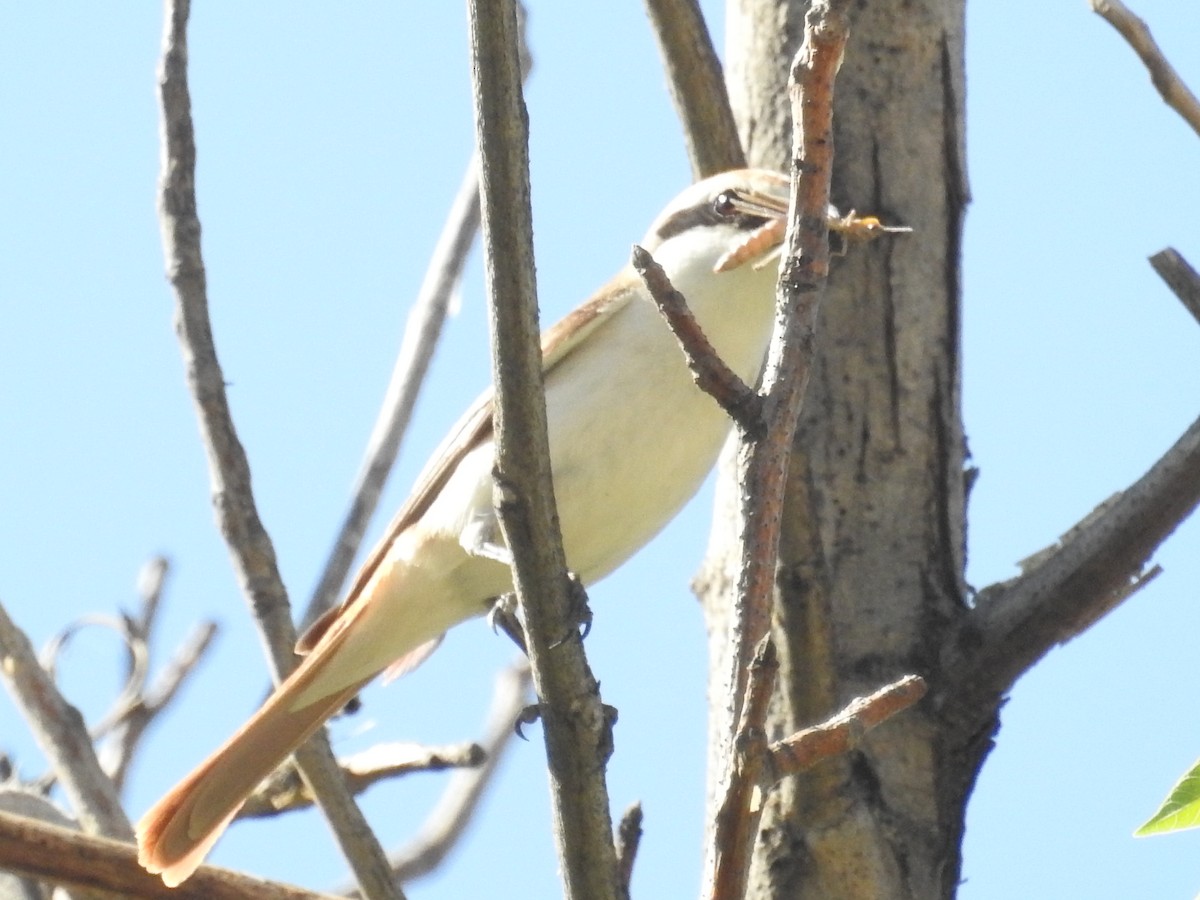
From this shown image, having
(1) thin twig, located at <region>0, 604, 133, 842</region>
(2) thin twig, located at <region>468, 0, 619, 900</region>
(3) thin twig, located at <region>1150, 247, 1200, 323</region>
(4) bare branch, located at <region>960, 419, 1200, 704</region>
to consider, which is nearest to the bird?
(1) thin twig, located at <region>0, 604, 133, 842</region>

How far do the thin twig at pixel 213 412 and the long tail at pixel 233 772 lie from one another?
19 centimetres

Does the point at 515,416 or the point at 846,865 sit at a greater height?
the point at 515,416

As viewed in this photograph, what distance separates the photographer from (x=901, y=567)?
2797mm

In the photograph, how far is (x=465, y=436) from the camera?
305cm

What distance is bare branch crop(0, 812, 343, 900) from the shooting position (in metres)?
1.83

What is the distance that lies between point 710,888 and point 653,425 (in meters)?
1.51

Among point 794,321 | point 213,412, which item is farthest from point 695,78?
point 794,321

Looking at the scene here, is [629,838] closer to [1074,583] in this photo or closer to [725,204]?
[1074,583]

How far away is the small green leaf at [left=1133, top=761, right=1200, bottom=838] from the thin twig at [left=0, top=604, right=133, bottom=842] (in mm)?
1422

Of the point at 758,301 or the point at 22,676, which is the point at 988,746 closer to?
the point at 758,301

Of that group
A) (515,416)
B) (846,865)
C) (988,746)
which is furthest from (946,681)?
(515,416)

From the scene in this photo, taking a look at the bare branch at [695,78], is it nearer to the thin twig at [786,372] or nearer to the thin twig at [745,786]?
the thin twig at [786,372]

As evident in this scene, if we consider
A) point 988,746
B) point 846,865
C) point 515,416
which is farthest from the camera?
point 988,746

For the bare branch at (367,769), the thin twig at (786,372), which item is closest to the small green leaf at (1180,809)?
the thin twig at (786,372)
